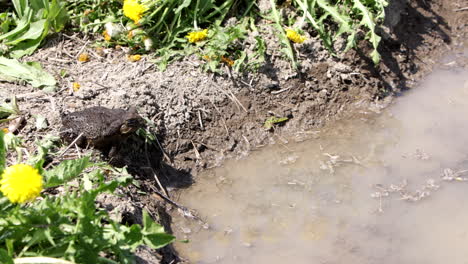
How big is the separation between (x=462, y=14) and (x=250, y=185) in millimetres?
3064

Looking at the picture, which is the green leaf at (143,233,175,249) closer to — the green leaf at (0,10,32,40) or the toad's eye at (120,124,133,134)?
the toad's eye at (120,124,133,134)

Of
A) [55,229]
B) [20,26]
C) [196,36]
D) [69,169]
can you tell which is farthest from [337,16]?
[55,229]

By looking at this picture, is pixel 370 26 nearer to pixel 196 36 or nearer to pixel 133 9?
pixel 196 36

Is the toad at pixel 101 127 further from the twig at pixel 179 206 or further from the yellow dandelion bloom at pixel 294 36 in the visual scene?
the yellow dandelion bloom at pixel 294 36

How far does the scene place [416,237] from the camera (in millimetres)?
3627

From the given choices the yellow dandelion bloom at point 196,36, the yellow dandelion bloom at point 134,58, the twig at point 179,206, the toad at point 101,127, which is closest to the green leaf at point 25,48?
the yellow dandelion bloom at point 134,58

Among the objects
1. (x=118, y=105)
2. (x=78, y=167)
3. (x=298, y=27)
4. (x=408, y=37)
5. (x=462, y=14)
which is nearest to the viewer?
(x=78, y=167)

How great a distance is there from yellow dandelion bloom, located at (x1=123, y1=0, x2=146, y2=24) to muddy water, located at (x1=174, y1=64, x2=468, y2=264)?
1272 millimetres

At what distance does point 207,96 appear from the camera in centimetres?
434

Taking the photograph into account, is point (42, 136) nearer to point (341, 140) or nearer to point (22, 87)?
point (22, 87)

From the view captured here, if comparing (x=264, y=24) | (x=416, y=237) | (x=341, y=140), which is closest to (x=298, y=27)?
(x=264, y=24)

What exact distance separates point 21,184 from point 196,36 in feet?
7.80

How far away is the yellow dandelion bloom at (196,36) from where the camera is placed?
4.49 m

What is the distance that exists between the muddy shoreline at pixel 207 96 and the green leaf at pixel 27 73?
0.07 meters
